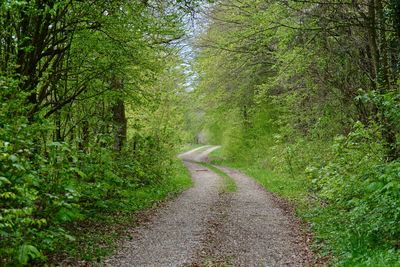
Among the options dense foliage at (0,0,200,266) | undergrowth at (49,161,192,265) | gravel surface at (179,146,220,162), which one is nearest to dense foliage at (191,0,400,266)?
dense foliage at (0,0,200,266)

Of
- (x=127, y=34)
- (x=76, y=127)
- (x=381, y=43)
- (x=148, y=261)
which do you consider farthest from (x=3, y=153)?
(x=381, y=43)

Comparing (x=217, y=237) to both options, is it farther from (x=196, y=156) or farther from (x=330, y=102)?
(x=196, y=156)

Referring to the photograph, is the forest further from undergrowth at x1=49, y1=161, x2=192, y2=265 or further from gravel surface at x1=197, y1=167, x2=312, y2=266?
gravel surface at x1=197, y1=167, x2=312, y2=266

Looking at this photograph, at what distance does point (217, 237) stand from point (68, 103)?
501 cm

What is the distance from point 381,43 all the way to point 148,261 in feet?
25.2

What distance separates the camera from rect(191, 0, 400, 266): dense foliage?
729 cm

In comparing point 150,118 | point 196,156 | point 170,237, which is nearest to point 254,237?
point 170,237

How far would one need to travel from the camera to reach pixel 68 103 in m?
10.5

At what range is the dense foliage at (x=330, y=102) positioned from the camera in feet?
23.9

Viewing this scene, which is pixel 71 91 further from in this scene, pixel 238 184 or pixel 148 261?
pixel 238 184

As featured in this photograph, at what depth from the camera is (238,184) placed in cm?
1820

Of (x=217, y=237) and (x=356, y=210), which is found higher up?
(x=356, y=210)

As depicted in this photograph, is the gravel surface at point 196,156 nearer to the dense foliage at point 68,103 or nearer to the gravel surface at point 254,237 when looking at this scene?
the dense foliage at point 68,103

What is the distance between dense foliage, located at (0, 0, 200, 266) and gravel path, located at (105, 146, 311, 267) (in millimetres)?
1167
